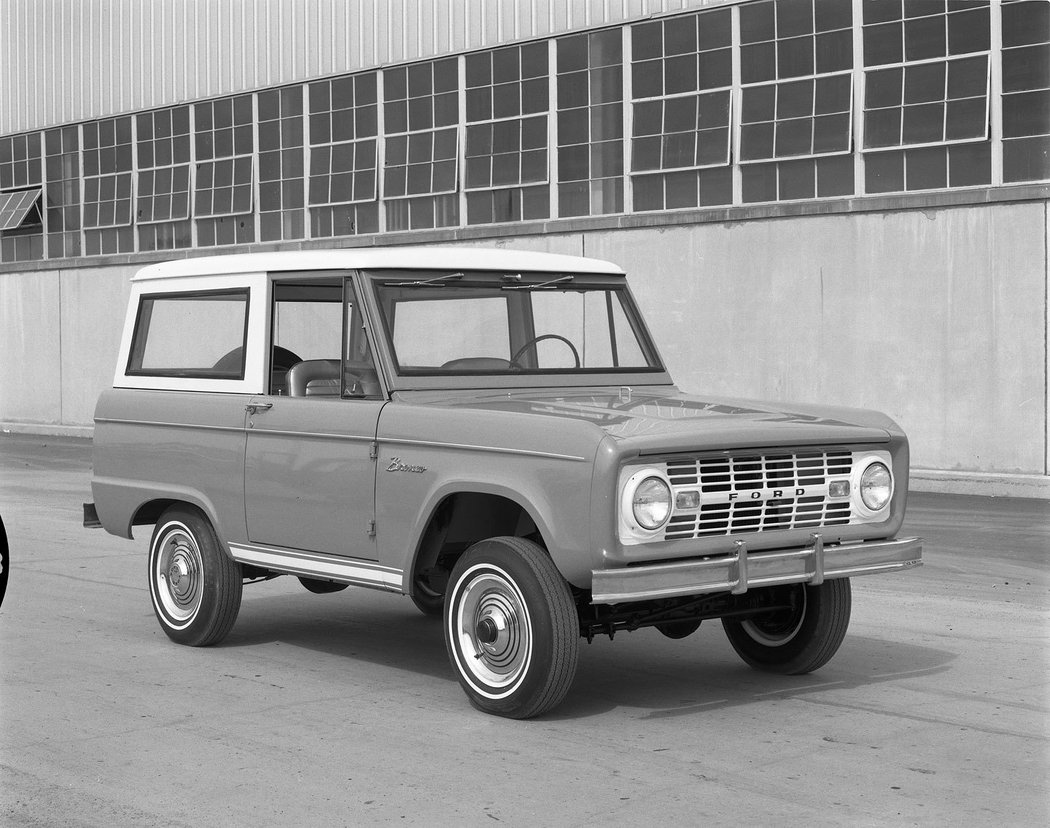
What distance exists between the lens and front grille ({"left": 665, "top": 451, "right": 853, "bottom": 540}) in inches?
244

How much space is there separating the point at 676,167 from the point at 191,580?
13.1 m

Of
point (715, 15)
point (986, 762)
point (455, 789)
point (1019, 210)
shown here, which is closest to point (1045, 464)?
point (1019, 210)

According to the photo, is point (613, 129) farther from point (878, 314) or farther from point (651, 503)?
point (651, 503)

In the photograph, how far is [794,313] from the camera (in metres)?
18.3

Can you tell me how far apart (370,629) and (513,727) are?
257cm

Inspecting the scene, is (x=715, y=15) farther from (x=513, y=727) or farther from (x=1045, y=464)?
(x=513, y=727)

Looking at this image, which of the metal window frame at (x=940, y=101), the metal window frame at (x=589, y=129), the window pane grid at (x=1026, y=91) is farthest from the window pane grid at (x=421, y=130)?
the window pane grid at (x=1026, y=91)

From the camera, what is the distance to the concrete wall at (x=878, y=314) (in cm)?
1630

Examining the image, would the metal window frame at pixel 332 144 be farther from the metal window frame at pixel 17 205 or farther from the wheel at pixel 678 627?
the wheel at pixel 678 627

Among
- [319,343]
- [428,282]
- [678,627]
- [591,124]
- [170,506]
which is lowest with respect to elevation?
[678,627]

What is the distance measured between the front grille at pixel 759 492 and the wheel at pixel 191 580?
2.87 m

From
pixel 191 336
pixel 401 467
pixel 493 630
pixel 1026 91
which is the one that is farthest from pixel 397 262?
pixel 1026 91

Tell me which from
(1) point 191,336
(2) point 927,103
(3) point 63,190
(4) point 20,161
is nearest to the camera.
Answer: (1) point 191,336

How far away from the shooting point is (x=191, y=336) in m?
8.61
